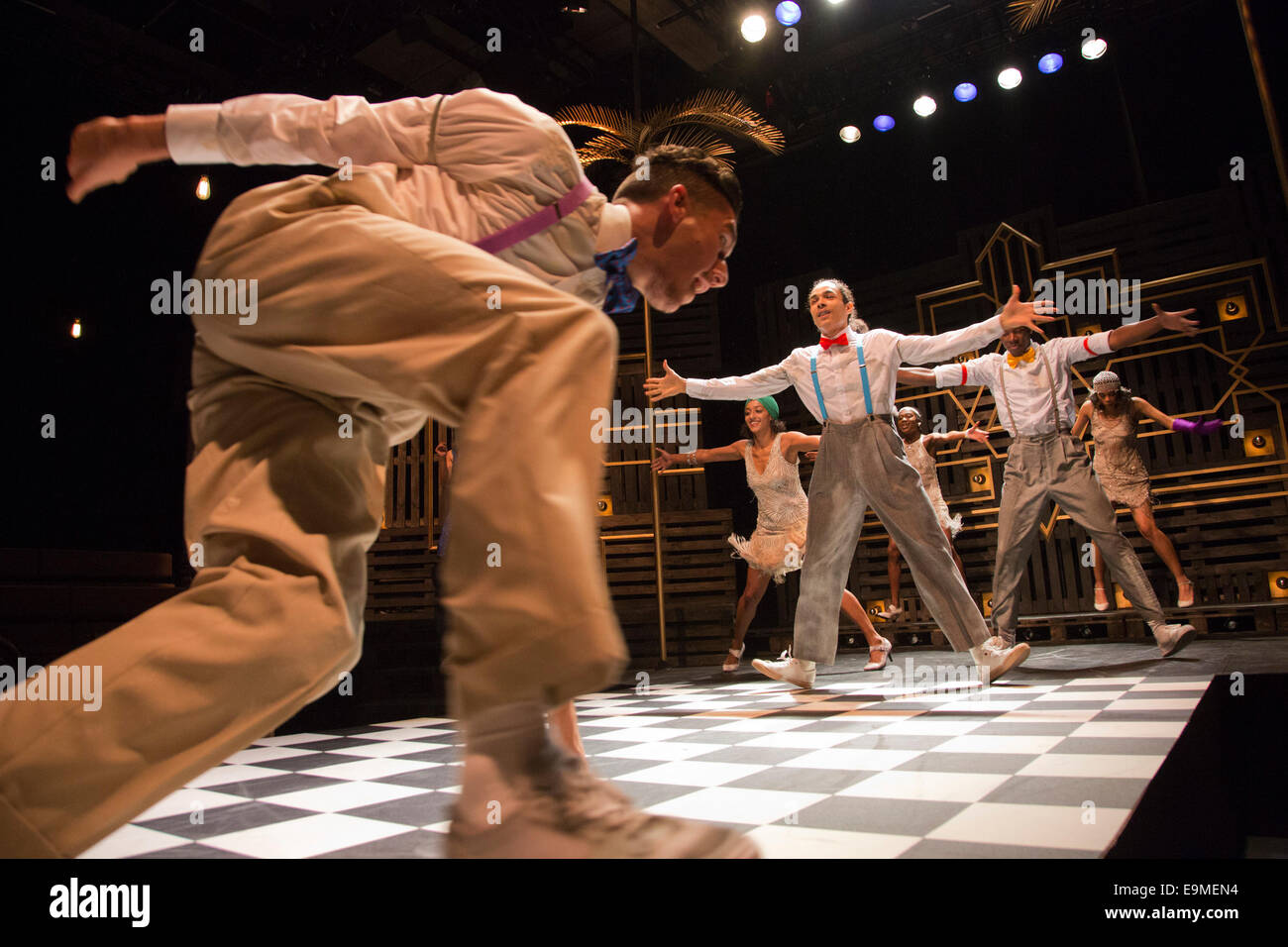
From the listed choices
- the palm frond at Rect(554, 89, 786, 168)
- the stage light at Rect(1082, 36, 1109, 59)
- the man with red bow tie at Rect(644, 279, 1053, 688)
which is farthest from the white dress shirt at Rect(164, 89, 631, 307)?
the stage light at Rect(1082, 36, 1109, 59)

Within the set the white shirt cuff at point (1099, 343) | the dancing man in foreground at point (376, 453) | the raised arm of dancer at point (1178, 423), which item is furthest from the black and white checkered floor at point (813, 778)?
the raised arm of dancer at point (1178, 423)

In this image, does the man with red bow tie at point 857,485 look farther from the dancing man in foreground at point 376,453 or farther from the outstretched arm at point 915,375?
the dancing man in foreground at point 376,453

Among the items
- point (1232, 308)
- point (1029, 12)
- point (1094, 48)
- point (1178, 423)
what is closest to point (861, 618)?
point (1178, 423)

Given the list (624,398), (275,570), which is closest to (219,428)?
(275,570)

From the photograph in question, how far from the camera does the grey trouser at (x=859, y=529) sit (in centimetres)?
341

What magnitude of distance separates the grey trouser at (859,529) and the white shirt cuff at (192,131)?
294cm

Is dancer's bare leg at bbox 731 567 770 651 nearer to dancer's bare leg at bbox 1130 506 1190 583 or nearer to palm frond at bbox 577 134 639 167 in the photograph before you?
dancer's bare leg at bbox 1130 506 1190 583

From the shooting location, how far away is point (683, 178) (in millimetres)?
1289

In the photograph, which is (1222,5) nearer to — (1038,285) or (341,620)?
(1038,285)

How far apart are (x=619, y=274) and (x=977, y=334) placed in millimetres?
2807

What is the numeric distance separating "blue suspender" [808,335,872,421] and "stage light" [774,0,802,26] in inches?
214

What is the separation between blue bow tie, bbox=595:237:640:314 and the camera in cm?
121

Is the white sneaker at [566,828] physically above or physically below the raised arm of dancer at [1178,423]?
below

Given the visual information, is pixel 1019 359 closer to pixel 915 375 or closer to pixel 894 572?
pixel 915 375
